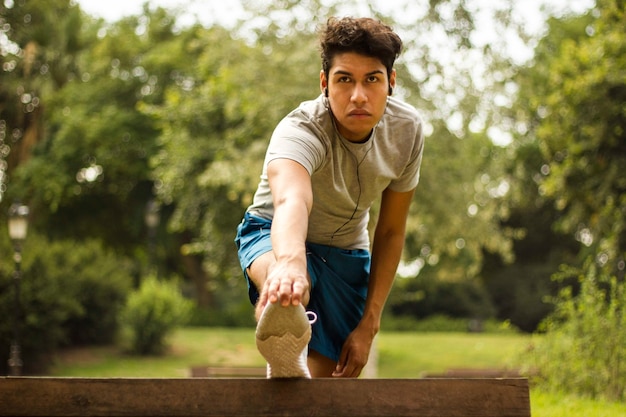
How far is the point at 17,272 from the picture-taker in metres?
16.7

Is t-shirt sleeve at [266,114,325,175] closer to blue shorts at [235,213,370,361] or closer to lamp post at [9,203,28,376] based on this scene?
blue shorts at [235,213,370,361]

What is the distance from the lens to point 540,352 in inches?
394

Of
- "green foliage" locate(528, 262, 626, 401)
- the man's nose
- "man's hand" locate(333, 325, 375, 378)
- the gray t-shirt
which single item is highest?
the man's nose

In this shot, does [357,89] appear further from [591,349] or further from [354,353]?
[591,349]

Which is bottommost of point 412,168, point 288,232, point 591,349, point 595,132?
point 591,349

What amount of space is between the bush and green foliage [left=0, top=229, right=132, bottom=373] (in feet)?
2.52

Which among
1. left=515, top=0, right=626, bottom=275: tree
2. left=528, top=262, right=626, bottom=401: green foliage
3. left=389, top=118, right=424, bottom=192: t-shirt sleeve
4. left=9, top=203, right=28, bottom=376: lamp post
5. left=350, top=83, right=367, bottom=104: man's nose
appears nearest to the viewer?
left=350, top=83, right=367, bottom=104: man's nose

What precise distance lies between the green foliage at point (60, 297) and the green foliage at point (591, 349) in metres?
11.9

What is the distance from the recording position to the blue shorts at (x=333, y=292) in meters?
3.62

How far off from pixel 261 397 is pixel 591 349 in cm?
748

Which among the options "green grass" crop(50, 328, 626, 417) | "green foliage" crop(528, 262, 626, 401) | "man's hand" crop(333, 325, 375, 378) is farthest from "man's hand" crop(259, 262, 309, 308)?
"green grass" crop(50, 328, 626, 417)

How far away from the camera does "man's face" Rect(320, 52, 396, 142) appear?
309cm

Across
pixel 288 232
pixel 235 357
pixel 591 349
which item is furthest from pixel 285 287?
pixel 235 357

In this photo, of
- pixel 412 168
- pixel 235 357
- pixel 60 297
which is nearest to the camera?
pixel 412 168
